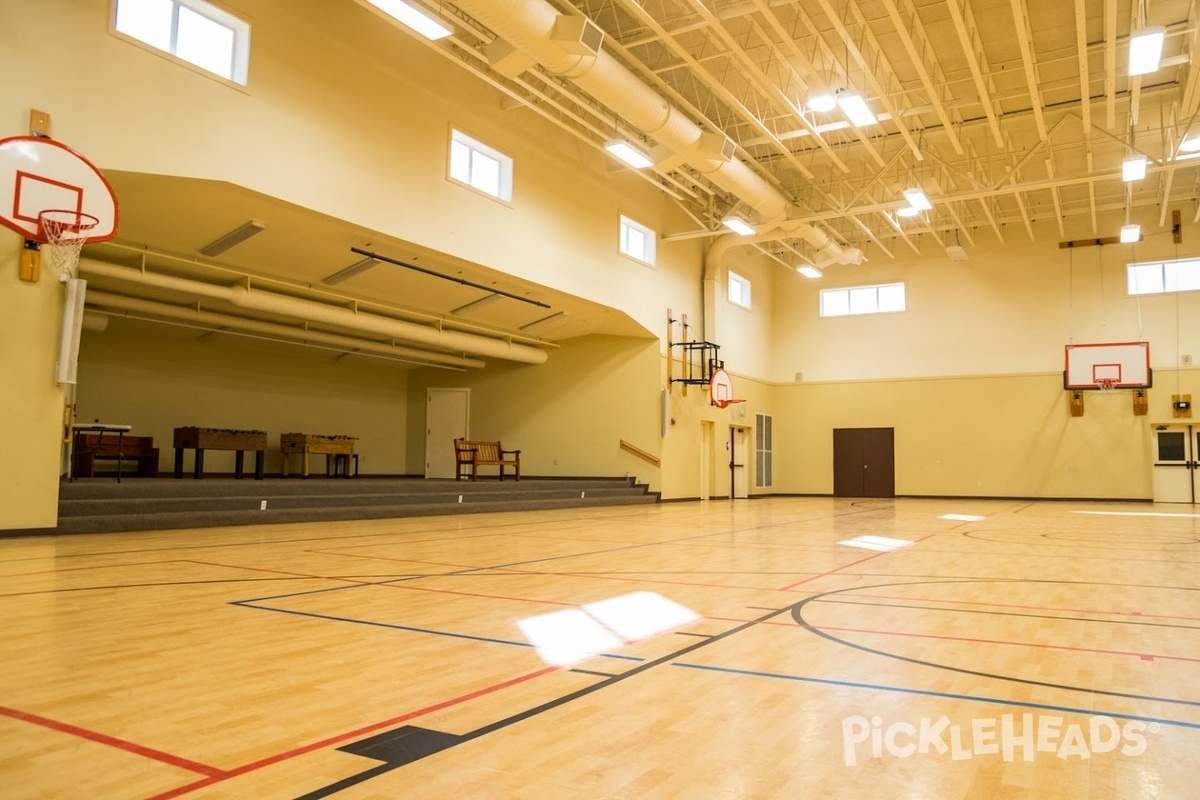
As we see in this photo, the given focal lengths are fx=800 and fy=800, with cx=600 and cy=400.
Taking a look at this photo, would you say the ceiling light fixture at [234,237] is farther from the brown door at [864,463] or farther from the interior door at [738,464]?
the brown door at [864,463]

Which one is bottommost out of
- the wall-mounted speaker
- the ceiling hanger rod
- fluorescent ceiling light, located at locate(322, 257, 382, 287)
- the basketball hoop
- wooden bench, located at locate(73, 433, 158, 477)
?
wooden bench, located at locate(73, 433, 158, 477)

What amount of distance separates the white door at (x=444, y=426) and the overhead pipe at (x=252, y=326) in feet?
5.35

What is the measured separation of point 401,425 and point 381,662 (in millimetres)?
18377

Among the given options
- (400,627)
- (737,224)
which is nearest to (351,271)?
(737,224)

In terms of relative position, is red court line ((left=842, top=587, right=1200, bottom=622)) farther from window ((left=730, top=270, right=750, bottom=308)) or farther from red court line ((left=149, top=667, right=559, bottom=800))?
window ((left=730, top=270, right=750, bottom=308))

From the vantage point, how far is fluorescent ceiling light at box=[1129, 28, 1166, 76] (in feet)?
31.2

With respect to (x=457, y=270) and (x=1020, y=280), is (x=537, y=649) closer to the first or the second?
(x=457, y=270)

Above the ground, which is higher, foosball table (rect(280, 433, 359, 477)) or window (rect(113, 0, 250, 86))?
window (rect(113, 0, 250, 86))

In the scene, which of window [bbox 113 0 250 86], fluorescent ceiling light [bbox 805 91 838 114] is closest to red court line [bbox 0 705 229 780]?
window [bbox 113 0 250 86]

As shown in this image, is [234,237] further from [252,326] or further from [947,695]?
[947,695]

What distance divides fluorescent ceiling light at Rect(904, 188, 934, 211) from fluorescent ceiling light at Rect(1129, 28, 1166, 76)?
4450mm

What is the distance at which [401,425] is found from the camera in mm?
21391

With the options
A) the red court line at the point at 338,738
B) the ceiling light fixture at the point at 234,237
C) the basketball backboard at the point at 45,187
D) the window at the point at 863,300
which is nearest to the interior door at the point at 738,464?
the window at the point at 863,300

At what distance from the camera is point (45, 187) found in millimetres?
7723
